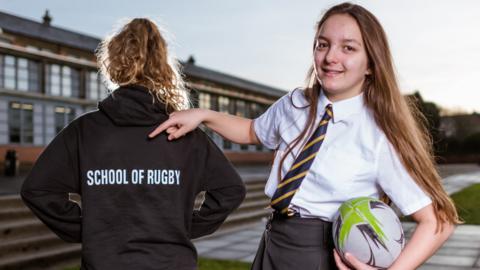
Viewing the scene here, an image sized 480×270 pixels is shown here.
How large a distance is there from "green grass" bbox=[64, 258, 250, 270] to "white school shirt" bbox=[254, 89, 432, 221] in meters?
4.41

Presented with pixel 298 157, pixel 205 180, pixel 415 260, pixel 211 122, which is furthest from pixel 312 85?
pixel 415 260

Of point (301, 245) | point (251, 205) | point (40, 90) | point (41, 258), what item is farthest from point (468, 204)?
point (40, 90)

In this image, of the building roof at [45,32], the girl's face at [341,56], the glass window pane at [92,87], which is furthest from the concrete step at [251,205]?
the building roof at [45,32]

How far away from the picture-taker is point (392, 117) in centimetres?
171

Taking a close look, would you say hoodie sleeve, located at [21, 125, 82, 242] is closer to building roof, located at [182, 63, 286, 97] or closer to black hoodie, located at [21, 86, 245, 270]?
black hoodie, located at [21, 86, 245, 270]

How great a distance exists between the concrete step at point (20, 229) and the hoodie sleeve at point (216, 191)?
458 cm

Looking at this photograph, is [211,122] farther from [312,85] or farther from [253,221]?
[253,221]

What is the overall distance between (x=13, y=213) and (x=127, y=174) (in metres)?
5.17

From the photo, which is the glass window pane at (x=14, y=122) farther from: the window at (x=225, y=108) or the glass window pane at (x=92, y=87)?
the window at (x=225, y=108)

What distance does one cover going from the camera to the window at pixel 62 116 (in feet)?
68.0

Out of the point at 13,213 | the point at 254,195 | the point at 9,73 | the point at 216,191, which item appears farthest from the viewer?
the point at 9,73

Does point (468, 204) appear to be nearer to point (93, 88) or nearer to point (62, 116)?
point (62, 116)

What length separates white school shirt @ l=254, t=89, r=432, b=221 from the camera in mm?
1634

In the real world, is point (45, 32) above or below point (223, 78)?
above
